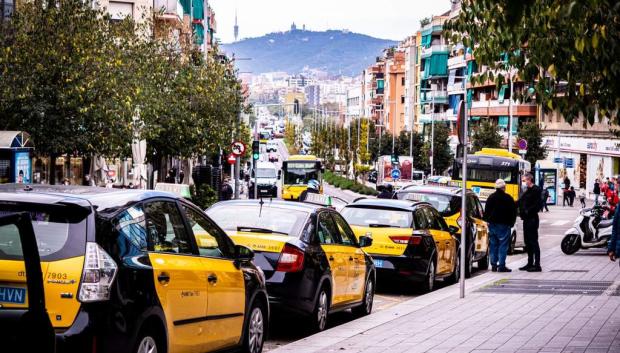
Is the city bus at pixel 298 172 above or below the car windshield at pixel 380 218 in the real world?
below

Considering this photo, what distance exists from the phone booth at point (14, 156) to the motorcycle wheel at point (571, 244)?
13.0 meters

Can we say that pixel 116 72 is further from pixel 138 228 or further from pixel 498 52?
pixel 138 228

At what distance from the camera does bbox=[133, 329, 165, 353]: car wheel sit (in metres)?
7.75

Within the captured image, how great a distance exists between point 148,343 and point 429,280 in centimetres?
1163

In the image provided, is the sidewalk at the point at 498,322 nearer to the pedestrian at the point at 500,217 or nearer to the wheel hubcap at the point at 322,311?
the wheel hubcap at the point at 322,311

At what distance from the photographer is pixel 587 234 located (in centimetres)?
2806

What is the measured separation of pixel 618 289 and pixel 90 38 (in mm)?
19327

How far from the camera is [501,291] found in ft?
59.7

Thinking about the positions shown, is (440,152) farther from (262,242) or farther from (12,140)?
(262,242)

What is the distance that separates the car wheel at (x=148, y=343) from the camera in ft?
25.4

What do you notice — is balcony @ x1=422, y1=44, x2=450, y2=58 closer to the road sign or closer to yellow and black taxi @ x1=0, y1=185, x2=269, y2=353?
the road sign

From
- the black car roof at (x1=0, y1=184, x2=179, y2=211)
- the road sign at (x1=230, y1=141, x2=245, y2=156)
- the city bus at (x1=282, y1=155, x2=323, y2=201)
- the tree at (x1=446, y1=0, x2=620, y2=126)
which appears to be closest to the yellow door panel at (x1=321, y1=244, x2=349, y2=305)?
the tree at (x1=446, y1=0, x2=620, y2=126)

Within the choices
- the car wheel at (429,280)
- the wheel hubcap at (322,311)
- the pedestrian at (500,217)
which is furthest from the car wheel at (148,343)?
the pedestrian at (500,217)

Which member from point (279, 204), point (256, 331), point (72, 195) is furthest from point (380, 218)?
point (72, 195)
